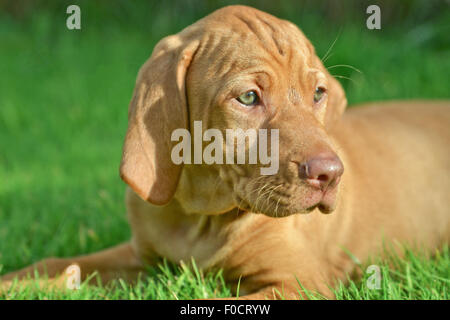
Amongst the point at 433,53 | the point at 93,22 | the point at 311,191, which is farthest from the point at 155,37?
the point at 311,191

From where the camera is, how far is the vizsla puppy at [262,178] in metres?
3.01

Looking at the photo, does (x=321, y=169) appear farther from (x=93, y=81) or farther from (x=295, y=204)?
(x=93, y=81)

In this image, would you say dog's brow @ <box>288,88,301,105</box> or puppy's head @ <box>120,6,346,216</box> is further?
dog's brow @ <box>288,88,301,105</box>

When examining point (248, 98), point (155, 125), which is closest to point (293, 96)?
point (248, 98)

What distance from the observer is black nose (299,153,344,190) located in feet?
9.21

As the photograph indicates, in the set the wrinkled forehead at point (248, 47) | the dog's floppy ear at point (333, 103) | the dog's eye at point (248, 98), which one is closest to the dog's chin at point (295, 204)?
the dog's eye at point (248, 98)

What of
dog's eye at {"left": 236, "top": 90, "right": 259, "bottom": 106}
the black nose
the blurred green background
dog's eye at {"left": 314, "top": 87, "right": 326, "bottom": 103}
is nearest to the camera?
the black nose

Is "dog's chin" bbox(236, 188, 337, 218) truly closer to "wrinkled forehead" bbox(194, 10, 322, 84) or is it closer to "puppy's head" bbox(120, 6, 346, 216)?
"puppy's head" bbox(120, 6, 346, 216)

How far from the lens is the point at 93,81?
755 centimetres

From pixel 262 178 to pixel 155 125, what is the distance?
535mm

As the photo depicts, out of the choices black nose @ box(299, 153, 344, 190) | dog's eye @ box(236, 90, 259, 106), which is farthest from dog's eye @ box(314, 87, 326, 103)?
black nose @ box(299, 153, 344, 190)

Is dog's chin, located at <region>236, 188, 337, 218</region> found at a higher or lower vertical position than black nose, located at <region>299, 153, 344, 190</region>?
lower

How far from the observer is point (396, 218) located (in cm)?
401

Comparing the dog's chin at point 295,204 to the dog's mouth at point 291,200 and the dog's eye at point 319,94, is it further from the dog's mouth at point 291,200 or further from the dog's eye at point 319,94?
the dog's eye at point 319,94
